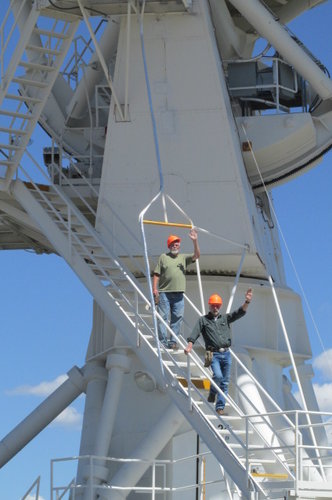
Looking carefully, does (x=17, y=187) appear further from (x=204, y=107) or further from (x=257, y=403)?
(x=257, y=403)

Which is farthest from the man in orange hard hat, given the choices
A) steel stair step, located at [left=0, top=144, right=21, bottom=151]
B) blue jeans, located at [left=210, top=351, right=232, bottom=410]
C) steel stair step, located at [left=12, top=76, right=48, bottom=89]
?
steel stair step, located at [left=0, top=144, right=21, bottom=151]

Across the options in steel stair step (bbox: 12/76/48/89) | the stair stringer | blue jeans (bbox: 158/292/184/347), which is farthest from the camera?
steel stair step (bbox: 12/76/48/89)

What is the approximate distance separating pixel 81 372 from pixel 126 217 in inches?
124

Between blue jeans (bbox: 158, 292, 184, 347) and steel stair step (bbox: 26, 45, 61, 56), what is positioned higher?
steel stair step (bbox: 26, 45, 61, 56)

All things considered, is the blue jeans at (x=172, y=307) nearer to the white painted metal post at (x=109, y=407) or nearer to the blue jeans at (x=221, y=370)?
the blue jeans at (x=221, y=370)

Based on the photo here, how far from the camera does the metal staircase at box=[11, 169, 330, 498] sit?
57.9 feet

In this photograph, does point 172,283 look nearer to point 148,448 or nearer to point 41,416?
point 148,448

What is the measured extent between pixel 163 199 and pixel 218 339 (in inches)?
181

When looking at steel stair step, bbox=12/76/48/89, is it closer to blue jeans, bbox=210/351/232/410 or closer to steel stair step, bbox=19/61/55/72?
steel stair step, bbox=19/61/55/72

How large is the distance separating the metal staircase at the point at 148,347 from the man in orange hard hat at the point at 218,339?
0.17m

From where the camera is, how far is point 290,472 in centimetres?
1819

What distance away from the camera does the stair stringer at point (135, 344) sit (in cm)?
1756

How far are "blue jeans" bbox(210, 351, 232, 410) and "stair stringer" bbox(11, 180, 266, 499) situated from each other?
38 centimetres

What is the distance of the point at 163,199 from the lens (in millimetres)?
21812
